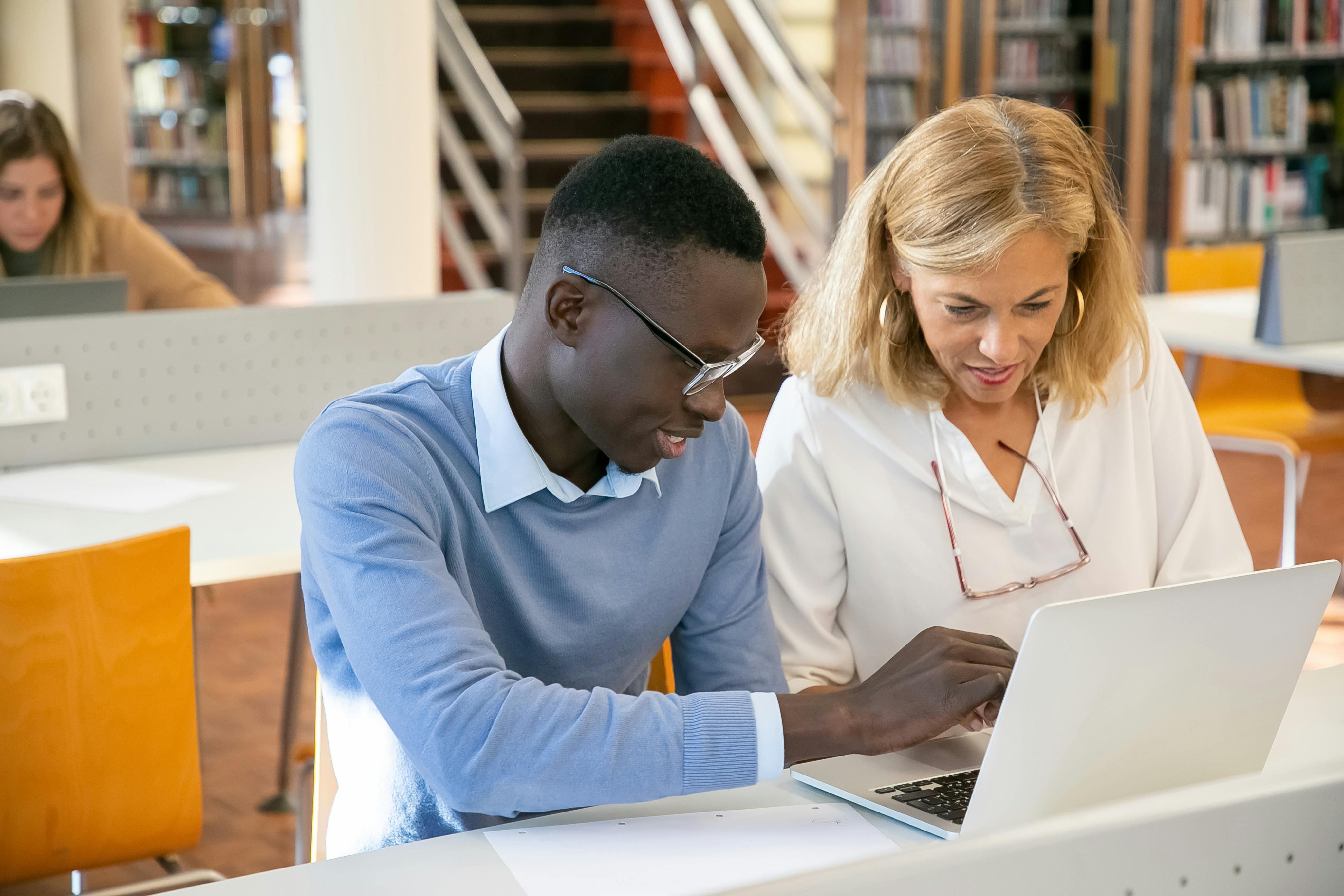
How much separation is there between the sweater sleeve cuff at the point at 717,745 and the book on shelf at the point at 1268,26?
6.69 meters

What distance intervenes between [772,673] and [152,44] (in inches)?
236

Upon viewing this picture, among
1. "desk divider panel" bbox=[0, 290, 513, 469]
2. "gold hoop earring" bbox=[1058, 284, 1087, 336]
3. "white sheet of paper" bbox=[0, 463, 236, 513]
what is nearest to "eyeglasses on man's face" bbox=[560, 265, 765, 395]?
"gold hoop earring" bbox=[1058, 284, 1087, 336]

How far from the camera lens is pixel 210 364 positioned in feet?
8.29

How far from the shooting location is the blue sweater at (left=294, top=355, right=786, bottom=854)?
1040mm

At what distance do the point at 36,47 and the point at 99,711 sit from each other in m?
5.35

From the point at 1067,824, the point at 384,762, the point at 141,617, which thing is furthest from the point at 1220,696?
the point at 141,617

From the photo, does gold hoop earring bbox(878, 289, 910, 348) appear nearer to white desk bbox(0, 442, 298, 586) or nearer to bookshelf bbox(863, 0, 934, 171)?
white desk bbox(0, 442, 298, 586)

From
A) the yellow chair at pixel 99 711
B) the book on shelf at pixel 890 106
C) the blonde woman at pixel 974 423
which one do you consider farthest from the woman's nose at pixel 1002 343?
the book on shelf at pixel 890 106

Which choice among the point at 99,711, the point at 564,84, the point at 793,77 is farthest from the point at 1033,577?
the point at 564,84

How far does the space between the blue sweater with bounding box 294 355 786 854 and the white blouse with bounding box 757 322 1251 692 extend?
0.15 metres

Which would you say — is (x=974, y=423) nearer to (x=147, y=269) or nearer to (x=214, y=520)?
(x=214, y=520)

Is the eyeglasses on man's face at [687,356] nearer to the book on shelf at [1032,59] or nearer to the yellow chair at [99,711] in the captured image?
the yellow chair at [99,711]

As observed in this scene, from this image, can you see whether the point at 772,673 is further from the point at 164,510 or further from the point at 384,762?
the point at 164,510

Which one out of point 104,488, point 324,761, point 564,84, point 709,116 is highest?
point 564,84
